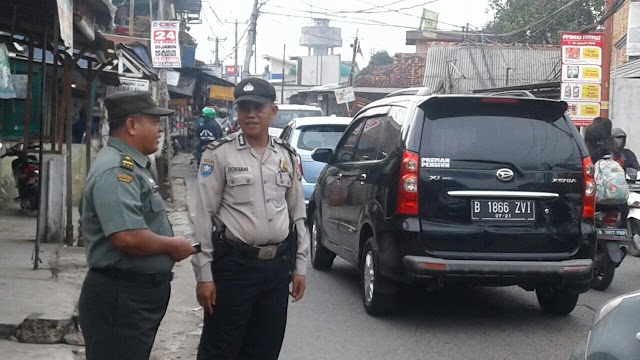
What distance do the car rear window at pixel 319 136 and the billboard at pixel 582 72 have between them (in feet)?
17.1

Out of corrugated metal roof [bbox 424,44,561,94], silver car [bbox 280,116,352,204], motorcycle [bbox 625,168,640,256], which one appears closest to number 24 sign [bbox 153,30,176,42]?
silver car [bbox 280,116,352,204]

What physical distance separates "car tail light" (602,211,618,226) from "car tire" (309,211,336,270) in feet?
9.81

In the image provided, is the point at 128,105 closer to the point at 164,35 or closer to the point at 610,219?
the point at 610,219

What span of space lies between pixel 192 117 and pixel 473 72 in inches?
549

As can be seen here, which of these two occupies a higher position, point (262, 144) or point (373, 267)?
point (262, 144)

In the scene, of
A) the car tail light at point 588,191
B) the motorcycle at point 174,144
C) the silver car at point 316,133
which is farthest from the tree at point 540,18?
the car tail light at point 588,191

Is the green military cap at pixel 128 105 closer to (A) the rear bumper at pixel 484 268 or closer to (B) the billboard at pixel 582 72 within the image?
(A) the rear bumper at pixel 484 268

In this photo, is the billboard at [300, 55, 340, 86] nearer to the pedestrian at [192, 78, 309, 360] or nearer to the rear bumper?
the rear bumper

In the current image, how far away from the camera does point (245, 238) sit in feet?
14.6

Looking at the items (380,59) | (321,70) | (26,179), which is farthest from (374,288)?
(380,59)

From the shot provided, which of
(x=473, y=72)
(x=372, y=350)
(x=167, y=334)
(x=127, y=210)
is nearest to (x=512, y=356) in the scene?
(x=372, y=350)

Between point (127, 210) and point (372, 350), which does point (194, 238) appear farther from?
point (372, 350)

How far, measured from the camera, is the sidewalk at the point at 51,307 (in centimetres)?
641

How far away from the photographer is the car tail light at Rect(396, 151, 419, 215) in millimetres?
6887
